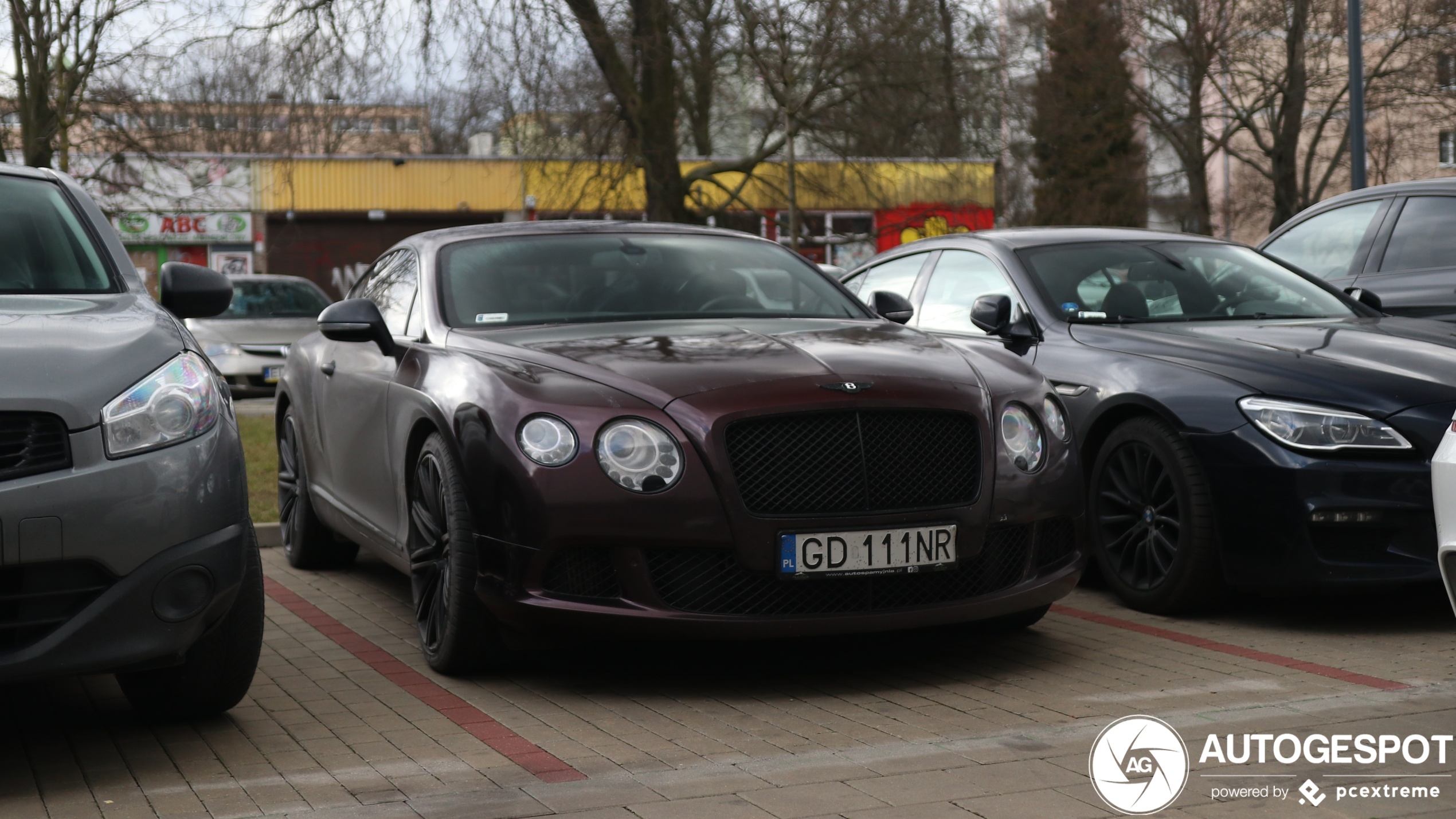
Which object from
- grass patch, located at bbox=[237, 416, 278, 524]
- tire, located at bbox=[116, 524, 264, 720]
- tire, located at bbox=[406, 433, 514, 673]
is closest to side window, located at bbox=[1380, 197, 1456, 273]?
tire, located at bbox=[406, 433, 514, 673]

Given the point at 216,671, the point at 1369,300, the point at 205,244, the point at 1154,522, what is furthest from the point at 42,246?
the point at 205,244

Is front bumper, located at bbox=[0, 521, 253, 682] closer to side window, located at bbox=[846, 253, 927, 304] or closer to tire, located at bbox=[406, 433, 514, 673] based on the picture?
tire, located at bbox=[406, 433, 514, 673]

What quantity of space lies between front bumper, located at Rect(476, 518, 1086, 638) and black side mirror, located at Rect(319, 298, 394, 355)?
4.23ft

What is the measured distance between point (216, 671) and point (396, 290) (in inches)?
92.8

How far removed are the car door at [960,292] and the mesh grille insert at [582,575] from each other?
110 inches

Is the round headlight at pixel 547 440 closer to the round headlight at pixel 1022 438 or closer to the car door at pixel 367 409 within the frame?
the car door at pixel 367 409

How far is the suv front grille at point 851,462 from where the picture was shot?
14.6 ft

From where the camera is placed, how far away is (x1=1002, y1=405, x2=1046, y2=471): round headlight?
482cm

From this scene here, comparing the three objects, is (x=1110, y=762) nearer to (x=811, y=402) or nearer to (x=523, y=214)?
(x=811, y=402)

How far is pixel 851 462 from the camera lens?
4.52 metres

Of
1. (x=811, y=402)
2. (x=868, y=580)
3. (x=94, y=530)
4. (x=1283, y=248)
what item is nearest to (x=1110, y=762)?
(x=868, y=580)

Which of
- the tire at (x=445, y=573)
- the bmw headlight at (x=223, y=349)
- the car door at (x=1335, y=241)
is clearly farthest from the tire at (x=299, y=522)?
the bmw headlight at (x=223, y=349)

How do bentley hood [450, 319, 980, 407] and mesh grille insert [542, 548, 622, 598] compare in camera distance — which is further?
bentley hood [450, 319, 980, 407]

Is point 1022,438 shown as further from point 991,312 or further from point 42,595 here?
point 42,595
